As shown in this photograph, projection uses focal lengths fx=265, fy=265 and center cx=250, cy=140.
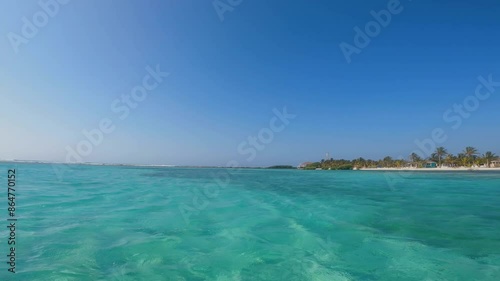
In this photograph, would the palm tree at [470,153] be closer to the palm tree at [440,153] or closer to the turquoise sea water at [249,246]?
the palm tree at [440,153]

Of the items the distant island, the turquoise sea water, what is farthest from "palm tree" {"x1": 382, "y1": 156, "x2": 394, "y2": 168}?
the turquoise sea water

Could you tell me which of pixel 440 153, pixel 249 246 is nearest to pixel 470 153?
pixel 440 153

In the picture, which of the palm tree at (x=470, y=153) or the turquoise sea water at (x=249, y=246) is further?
the palm tree at (x=470, y=153)

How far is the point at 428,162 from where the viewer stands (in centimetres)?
12519

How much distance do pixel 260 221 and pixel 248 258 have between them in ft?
14.7

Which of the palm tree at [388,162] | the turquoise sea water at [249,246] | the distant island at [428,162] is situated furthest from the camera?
the palm tree at [388,162]

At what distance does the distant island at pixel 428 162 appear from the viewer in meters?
100

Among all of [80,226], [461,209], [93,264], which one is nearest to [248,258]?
[93,264]

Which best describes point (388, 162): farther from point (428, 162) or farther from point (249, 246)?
point (249, 246)

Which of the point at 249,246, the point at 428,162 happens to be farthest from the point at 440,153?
the point at 249,246

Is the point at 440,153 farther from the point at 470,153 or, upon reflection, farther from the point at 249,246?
the point at 249,246

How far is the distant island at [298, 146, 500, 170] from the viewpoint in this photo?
10050 centimetres

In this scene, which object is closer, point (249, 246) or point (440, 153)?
point (249, 246)

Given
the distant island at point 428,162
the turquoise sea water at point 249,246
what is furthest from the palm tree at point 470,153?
the turquoise sea water at point 249,246
